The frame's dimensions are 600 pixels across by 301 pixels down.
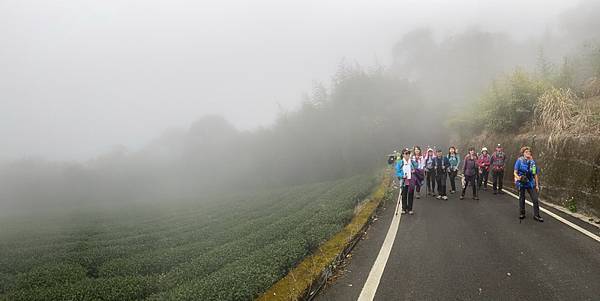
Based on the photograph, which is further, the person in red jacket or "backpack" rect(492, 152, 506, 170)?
the person in red jacket

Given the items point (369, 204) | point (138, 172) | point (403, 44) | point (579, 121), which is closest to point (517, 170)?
point (579, 121)

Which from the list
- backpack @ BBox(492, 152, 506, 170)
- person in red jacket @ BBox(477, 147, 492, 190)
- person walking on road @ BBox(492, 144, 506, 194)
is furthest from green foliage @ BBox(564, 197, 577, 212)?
person in red jacket @ BBox(477, 147, 492, 190)

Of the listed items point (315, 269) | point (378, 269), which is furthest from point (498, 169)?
point (315, 269)

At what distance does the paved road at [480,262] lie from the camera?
4828 mm

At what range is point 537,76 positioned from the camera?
18422mm

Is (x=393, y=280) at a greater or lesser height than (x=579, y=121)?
lesser

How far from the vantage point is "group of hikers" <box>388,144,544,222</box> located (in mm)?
8719

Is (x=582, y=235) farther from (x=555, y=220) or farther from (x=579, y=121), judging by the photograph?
(x=579, y=121)

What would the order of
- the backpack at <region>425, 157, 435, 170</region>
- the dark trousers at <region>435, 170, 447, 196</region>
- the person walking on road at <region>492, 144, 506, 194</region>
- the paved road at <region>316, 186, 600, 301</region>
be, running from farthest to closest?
1. the backpack at <region>425, 157, 435, 170</region>
2. the dark trousers at <region>435, 170, 447, 196</region>
3. the person walking on road at <region>492, 144, 506, 194</region>
4. the paved road at <region>316, 186, 600, 301</region>

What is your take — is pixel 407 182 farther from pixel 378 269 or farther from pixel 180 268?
pixel 180 268

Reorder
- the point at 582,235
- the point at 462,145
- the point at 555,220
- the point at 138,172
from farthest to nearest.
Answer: the point at 138,172 → the point at 462,145 → the point at 555,220 → the point at 582,235

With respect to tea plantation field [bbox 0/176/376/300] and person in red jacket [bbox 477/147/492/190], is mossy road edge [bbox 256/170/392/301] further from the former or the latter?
person in red jacket [bbox 477/147/492/190]

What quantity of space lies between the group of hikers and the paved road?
0.97 meters

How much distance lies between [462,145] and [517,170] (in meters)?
20.3
